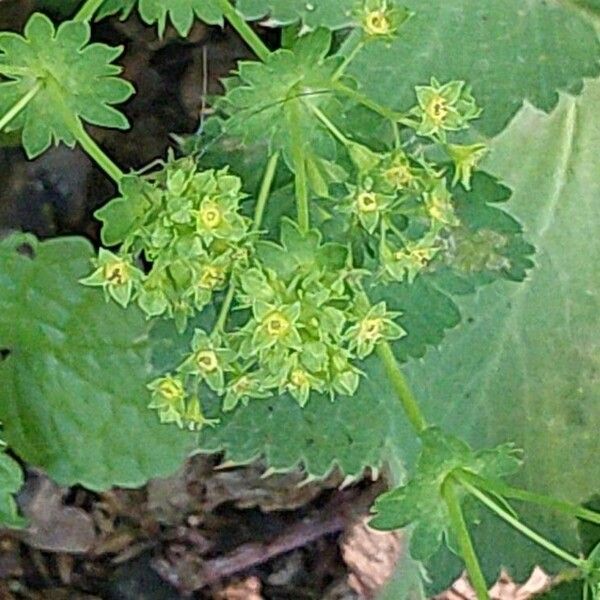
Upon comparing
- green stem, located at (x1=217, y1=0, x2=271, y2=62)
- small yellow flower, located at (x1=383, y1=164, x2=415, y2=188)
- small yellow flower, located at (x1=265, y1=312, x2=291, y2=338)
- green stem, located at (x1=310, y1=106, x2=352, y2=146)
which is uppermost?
green stem, located at (x1=217, y1=0, x2=271, y2=62)

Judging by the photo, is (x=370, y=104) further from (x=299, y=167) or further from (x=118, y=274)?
(x=118, y=274)

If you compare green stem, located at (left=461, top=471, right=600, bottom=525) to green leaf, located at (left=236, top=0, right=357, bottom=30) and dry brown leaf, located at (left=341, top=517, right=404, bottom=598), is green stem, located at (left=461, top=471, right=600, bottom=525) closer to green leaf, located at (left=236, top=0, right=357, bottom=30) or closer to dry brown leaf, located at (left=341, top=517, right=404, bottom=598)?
green leaf, located at (left=236, top=0, right=357, bottom=30)

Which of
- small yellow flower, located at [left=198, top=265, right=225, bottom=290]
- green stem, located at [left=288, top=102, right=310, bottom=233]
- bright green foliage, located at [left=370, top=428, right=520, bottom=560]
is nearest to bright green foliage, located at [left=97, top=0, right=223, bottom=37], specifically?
green stem, located at [left=288, top=102, right=310, bottom=233]

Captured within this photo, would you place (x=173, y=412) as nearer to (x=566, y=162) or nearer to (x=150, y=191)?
(x=150, y=191)

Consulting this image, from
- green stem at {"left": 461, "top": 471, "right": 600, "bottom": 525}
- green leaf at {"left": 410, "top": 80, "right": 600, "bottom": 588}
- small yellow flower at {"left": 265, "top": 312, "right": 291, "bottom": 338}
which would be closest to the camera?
small yellow flower at {"left": 265, "top": 312, "right": 291, "bottom": 338}

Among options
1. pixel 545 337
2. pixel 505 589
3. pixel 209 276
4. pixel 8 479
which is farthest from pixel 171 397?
pixel 505 589

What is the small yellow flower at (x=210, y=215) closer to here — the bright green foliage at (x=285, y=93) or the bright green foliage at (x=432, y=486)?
the bright green foliage at (x=285, y=93)
